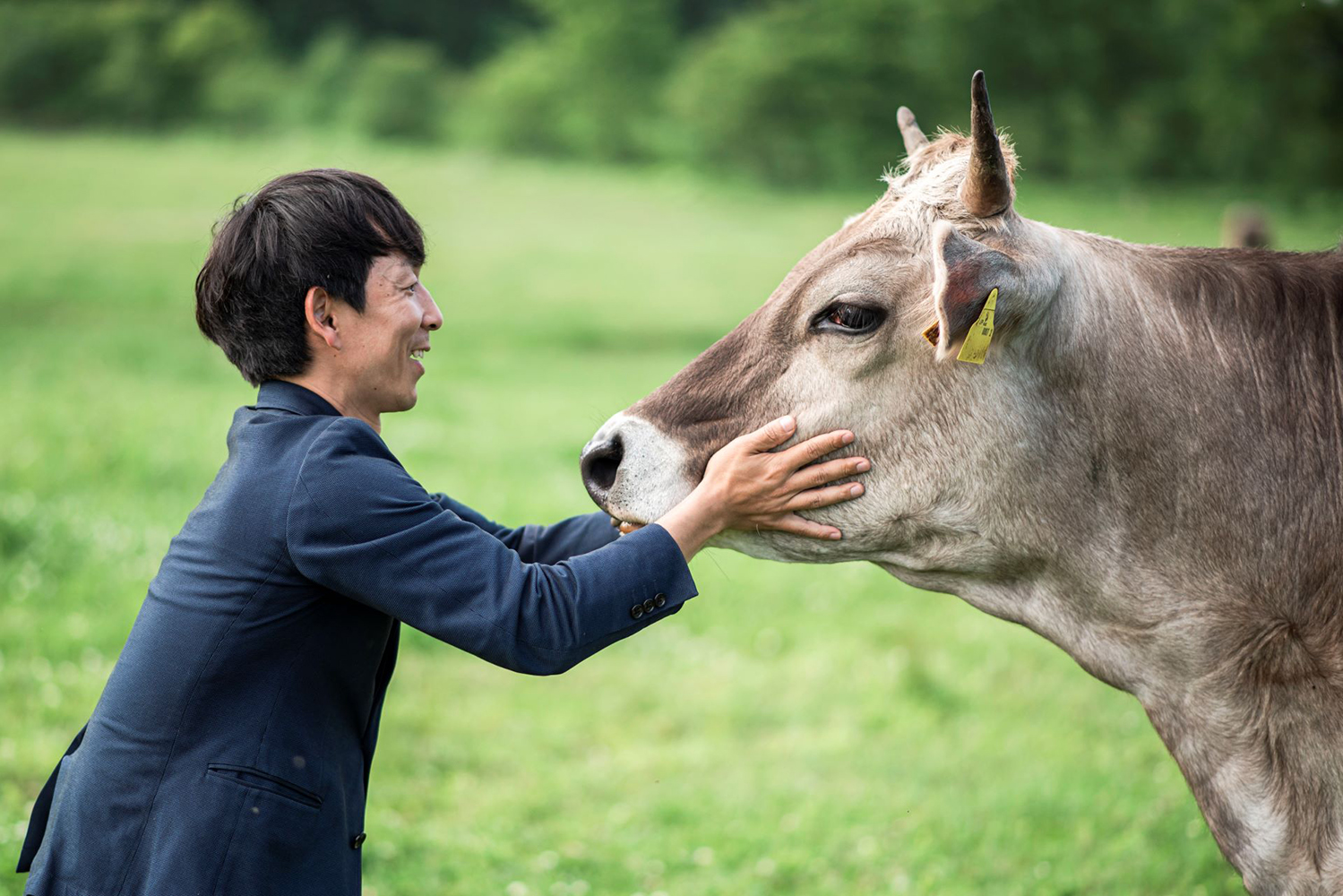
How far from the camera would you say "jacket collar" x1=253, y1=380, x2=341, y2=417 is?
8.48 feet

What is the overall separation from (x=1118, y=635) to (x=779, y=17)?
703 inches

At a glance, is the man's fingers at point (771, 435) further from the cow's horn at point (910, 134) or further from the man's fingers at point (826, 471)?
the cow's horn at point (910, 134)

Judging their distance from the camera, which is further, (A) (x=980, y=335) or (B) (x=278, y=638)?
(A) (x=980, y=335)

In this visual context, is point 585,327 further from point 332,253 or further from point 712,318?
point 332,253

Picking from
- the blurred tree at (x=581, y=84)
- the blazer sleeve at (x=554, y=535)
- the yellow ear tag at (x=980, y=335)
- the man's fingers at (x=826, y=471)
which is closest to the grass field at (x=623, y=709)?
the blazer sleeve at (x=554, y=535)

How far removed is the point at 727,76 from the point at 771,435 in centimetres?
1795

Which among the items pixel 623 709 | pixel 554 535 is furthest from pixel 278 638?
pixel 623 709

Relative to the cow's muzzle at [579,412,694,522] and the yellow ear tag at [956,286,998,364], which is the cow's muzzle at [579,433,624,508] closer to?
the cow's muzzle at [579,412,694,522]

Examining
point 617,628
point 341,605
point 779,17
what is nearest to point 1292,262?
point 617,628

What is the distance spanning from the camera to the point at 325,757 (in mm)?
2504

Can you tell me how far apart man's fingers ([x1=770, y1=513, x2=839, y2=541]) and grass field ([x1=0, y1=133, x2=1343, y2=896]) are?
2.34m

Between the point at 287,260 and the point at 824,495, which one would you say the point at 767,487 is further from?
the point at 287,260

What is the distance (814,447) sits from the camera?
110 inches

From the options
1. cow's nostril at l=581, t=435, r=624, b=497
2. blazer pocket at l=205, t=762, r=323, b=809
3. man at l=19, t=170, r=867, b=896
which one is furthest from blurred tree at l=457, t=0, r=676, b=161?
blazer pocket at l=205, t=762, r=323, b=809
